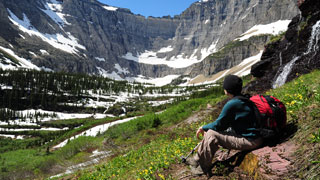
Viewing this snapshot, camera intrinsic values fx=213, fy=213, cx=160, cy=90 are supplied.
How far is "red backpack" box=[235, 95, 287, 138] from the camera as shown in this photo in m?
4.95

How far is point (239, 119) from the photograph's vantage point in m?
5.18

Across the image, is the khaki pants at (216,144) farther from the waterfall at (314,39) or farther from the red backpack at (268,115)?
the waterfall at (314,39)

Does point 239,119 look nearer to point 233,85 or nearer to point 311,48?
point 233,85

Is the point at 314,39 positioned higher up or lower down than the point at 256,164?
higher up

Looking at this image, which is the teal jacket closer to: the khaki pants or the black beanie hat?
the khaki pants

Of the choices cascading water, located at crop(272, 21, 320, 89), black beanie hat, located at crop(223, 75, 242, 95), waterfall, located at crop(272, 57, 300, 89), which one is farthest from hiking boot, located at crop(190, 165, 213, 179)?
waterfall, located at crop(272, 57, 300, 89)

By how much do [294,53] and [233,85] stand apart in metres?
21.3

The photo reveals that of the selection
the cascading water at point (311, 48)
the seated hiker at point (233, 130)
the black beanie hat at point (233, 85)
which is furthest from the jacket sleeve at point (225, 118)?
the cascading water at point (311, 48)

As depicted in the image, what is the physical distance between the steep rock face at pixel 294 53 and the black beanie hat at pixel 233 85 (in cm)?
1605

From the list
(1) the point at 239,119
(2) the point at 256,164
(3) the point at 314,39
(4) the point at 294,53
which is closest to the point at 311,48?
(3) the point at 314,39

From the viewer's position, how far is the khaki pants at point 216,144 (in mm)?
5176

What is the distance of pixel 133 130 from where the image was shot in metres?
21.5

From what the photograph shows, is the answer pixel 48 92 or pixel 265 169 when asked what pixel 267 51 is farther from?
pixel 48 92

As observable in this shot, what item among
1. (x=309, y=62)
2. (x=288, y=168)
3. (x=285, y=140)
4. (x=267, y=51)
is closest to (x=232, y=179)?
(x=288, y=168)
